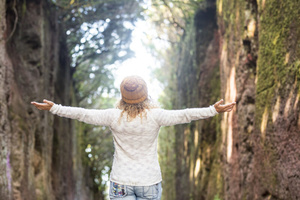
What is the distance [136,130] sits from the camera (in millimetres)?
3582

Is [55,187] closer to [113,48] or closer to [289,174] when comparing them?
[113,48]

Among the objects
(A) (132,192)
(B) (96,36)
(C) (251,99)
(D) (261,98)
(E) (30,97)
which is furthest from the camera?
(B) (96,36)

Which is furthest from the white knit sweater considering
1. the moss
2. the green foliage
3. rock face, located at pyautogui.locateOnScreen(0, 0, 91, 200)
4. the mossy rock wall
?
the green foliage

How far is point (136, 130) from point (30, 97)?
5958 mm

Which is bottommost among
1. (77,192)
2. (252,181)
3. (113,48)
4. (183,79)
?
(77,192)

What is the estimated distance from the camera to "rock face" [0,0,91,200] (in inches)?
248

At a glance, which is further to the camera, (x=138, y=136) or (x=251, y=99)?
(x=251, y=99)

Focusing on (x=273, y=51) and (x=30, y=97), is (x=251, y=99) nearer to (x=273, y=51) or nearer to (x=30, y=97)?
(x=273, y=51)

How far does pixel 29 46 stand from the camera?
920cm

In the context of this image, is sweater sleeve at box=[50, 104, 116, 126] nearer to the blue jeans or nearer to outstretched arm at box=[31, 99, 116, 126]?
outstretched arm at box=[31, 99, 116, 126]

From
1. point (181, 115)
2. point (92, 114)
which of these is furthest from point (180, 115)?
point (92, 114)

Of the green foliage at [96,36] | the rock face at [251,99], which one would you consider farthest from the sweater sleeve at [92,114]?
the green foliage at [96,36]

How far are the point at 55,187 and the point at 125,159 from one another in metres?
8.94

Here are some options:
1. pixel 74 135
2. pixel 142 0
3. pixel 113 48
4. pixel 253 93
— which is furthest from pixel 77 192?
pixel 253 93
